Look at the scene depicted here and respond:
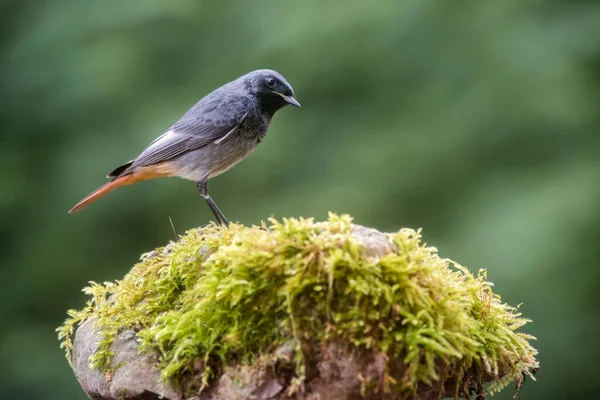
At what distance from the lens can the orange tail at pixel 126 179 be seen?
14.9 feet

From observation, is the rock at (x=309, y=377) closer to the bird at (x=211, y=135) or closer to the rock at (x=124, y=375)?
the rock at (x=124, y=375)

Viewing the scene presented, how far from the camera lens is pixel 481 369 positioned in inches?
119

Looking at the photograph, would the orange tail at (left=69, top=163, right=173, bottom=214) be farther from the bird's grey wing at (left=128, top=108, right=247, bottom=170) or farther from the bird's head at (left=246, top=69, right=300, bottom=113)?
the bird's head at (left=246, top=69, right=300, bottom=113)

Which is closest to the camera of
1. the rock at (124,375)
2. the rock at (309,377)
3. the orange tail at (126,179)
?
the rock at (309,377)

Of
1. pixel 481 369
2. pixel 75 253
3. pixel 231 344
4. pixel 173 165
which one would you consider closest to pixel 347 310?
pixel 231 344

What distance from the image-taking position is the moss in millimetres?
2646

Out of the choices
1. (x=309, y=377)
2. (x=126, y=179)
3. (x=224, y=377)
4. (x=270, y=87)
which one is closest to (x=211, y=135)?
(x=270, y=87)

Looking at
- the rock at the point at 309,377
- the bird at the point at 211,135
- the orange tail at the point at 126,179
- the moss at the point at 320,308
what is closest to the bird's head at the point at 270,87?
the bird at the point at 211,135

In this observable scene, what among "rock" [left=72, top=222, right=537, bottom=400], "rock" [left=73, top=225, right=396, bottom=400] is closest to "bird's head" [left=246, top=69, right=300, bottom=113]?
"rock" [left=73, top=225, right=396, bottom=400]

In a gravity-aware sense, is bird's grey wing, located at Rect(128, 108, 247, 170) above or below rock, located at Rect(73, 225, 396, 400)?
above

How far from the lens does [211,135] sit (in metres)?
4.57

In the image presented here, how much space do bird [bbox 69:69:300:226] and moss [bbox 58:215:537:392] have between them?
1.69m

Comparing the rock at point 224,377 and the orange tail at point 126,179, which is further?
the orange tail at point 126,179

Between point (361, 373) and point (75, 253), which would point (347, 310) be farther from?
point (75, 253)
